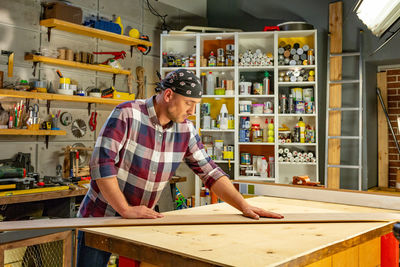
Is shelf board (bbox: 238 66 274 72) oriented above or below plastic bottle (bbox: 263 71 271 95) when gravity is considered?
above

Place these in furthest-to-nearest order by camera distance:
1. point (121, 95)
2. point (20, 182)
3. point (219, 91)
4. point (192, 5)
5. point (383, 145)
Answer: point (192, 5), point (219, 91), point (383, 145), point (121, 95), point (20, 182)

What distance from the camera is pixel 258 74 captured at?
567 centimetres

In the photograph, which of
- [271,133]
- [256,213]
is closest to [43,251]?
[256,213]

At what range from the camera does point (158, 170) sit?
2018 mm

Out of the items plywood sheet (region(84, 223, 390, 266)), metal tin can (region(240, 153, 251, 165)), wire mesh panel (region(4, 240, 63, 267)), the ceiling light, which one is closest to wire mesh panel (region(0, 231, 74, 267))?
wire mesh panel (region(4, 240, 63, 267))

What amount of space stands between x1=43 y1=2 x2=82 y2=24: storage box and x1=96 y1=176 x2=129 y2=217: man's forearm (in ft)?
10.1

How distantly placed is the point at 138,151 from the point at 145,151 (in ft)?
0.12

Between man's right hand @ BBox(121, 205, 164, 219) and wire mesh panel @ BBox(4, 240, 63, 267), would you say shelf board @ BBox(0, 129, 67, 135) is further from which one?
man's right hand @ BBox(121, 205, 164, 219)

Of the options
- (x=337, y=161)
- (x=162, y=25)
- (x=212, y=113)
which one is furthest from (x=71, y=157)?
(x=337, y=161)

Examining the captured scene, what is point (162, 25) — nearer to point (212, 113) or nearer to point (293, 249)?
point (212, 113)

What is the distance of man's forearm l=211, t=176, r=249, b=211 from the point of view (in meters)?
1.97

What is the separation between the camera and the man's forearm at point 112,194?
5.78 feet

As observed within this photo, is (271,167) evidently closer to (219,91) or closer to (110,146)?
(219,91)

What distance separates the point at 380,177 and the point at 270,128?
165cm
